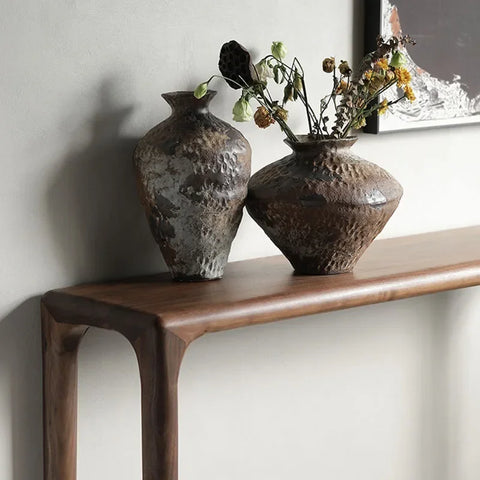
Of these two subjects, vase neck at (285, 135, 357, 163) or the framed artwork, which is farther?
the framed artwork

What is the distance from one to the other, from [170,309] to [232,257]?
369mm

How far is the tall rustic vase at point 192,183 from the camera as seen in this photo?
1.39 m

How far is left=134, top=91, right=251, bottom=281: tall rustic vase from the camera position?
139cm

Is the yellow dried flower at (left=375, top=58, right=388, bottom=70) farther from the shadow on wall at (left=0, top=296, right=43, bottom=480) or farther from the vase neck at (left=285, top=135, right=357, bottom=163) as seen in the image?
the shadow on wall at (left=0, top=296, right=43, bottom=480)

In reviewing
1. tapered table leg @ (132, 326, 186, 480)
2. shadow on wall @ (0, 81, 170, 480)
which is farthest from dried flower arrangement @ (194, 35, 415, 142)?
tapered table leg @ (132, 326, 186, 480)

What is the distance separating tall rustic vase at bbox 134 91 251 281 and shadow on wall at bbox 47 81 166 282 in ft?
0.17

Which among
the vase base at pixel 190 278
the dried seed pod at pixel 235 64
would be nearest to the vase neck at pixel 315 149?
the dried seed pod at pixel 235 64

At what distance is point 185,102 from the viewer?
1.42 meters

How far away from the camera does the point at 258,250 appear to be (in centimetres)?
165

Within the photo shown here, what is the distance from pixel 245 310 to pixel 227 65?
0.37m

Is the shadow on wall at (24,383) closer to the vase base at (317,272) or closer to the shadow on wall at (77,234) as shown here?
the shadow on wall at (77,234)

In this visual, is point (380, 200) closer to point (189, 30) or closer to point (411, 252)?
point (411, 252)

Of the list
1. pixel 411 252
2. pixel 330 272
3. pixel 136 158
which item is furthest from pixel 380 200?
pixel 136 158

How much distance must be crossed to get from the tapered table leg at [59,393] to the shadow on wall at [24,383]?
0.05 ft
